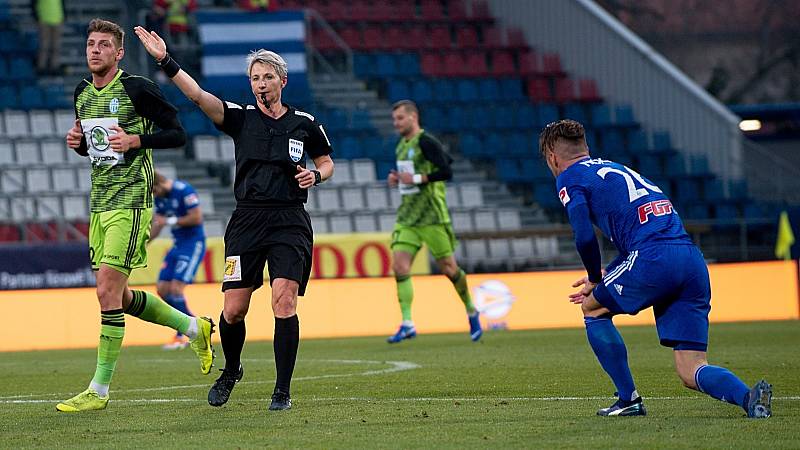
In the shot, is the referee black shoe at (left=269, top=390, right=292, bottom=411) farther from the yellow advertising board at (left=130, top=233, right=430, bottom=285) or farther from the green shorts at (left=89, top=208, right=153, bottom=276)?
the yellow advertising board at (left=130, top=233, right=430, bottom=285)

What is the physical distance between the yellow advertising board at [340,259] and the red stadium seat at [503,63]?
29.9 ft

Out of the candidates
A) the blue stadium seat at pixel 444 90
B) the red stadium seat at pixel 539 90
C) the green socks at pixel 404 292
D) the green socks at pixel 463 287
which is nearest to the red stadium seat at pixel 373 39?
the blue stadium seat at pixel 444 90

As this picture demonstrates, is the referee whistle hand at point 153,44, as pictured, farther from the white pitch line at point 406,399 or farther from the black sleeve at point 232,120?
the white pitch line at point 406,399

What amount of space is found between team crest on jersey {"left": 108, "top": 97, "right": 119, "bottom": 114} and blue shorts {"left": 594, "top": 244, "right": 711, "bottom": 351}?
3299 mm

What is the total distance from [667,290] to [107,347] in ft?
11.6

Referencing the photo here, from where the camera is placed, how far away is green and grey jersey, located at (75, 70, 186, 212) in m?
8.56

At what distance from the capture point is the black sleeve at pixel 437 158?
15312 mm

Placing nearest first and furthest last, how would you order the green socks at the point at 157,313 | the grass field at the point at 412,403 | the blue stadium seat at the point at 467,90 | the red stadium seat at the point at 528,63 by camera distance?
1. the grass field at the point at 412,403
2. the green socks at the point at 157,313
3. the blue stadium seat at the point at 467,90
4. the red stadium seat at the point at 528,63

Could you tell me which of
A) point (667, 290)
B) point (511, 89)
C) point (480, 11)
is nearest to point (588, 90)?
point (511, 89)

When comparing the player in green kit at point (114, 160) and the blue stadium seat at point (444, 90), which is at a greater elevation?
the player in green kit at point (114, 160)

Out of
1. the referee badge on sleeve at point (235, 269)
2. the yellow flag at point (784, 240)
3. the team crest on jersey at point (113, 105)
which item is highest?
the team crest on jersey at point (113, 105)

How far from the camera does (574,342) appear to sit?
582 inches

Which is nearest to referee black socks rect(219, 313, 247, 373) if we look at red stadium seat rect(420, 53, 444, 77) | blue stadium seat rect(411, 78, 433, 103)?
blue stadium seat rect(411, 78, 433, 103)

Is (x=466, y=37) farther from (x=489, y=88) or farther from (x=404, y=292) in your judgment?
(x=404, y=292)
